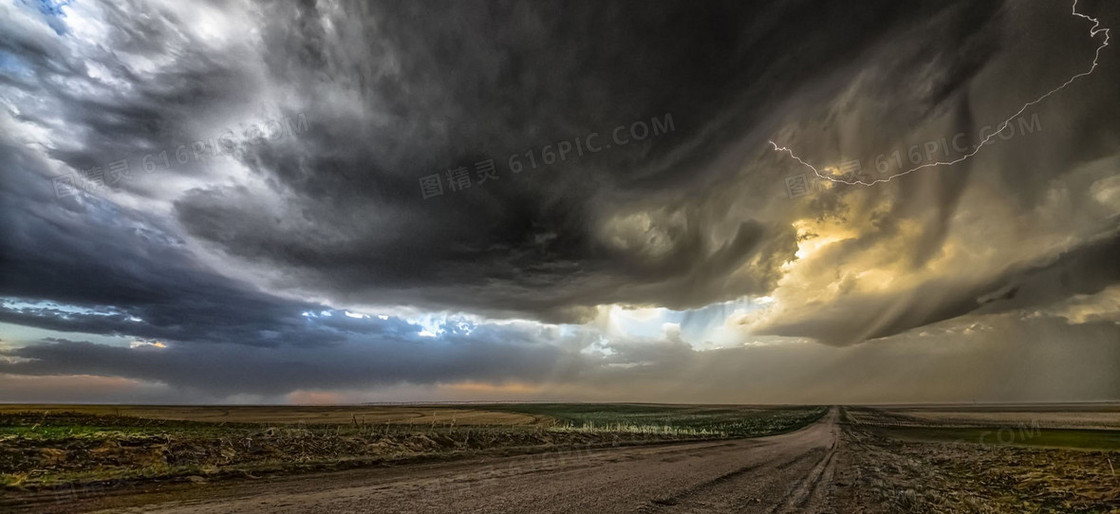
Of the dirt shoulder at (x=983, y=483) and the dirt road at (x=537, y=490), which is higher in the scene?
the dirt road at (x=537, y=490)

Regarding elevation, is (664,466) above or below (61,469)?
below

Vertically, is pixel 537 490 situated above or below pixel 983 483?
above

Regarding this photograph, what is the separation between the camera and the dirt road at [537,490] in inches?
440

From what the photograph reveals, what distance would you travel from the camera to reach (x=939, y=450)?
119ft

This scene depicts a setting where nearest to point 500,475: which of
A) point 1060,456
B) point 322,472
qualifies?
point 322,472

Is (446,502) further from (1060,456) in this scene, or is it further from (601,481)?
(1060,456)

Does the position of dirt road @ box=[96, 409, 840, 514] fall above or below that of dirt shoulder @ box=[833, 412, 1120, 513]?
above

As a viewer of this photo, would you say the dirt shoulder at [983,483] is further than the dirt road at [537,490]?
Yes

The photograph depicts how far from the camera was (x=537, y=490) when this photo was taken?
14.1 metres

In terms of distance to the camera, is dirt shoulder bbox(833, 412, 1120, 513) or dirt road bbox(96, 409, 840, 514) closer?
dirt road bbox(96, 409, 840, 514)

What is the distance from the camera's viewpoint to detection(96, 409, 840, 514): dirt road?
11172mm

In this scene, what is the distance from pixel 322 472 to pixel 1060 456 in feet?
139

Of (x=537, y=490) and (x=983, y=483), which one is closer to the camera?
(x=537, y=490)

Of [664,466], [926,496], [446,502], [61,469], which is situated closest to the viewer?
[446,502]
